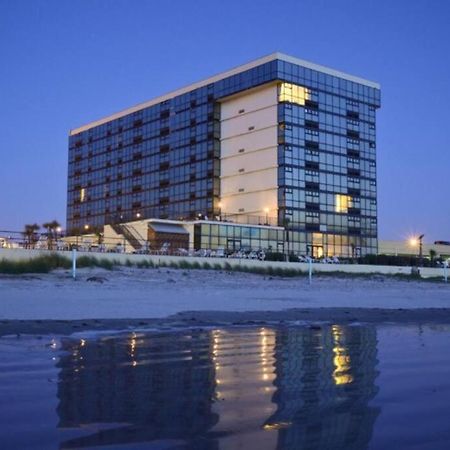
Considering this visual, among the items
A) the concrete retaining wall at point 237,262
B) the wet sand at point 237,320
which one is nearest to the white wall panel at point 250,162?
the concrete retaining wall at point 237,262

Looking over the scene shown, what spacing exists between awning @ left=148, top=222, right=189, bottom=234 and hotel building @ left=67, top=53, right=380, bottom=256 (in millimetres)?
322

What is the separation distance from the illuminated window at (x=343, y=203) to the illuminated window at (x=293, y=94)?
43.6 ft

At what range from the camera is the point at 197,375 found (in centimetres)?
730

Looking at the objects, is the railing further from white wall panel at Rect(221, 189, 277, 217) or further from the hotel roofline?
the hotel roofline

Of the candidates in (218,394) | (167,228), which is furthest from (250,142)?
(218,394)

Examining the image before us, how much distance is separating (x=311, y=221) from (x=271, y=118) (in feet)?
45.0

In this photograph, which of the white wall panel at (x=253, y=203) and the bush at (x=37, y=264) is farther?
the white wall panel at (x=253, y=203)

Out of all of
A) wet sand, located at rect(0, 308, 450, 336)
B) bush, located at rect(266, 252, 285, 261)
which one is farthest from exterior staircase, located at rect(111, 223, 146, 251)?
wet sand, located at rect(0, 308, 450, 336)

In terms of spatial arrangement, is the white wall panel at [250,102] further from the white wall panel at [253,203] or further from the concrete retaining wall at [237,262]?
the concrete retaining wall at [237,262]

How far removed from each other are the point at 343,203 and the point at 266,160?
12509mm

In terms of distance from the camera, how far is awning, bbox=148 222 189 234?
63.5 meters

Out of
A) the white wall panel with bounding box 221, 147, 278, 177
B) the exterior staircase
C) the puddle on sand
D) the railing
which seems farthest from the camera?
the white wall panel with bounding box 221, 147, 278, 177

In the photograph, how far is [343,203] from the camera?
81438 mm

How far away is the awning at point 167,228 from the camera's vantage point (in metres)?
63.5
